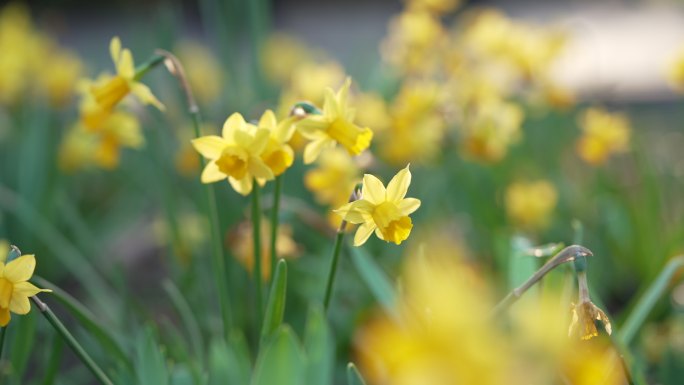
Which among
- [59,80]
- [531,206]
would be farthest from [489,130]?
[59,80]

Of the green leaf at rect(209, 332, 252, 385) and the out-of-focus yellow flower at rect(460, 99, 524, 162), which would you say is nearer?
the green leaf at rect(209, 332, 252, 385)

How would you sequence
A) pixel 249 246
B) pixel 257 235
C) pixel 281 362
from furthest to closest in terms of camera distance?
pixel 249 246, pixel 257 235, pixel 281 362

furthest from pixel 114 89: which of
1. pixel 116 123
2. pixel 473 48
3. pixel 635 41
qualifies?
pixel 635 41

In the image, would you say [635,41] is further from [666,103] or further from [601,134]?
[601,134]

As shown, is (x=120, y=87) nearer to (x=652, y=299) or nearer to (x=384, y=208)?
(x=384, y=208)

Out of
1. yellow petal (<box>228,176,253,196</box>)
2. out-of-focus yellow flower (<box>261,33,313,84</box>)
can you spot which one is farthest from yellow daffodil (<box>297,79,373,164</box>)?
out-of-focus yellow flower (<box>261,33,313,84</box>)

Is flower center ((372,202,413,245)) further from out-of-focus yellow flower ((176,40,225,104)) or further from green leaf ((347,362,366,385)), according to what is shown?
out-of-focus yellow flower ((176,40,225,104))
